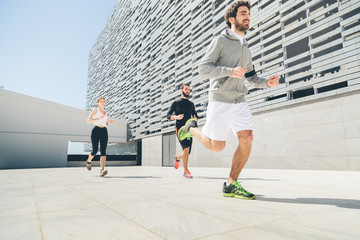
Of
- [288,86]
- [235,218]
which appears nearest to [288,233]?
[235,218]

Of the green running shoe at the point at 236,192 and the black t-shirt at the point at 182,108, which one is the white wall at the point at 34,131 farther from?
the green running shoe at the point at 236,192

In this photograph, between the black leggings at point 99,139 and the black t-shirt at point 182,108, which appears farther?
the black leggings at point 99,139

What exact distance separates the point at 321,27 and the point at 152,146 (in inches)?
619

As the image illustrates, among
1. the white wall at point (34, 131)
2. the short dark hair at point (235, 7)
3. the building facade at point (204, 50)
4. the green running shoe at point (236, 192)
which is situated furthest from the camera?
the white wall at point (34, 131)

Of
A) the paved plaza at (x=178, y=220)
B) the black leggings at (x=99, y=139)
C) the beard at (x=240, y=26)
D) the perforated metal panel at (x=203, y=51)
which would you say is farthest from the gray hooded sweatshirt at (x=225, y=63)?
the perforated metal panel at (x=203, y=51)

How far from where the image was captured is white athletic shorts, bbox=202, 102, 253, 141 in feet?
8.11

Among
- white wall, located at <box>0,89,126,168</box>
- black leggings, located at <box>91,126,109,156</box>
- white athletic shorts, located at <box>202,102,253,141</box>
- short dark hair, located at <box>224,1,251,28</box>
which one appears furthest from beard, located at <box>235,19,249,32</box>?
white wall, located at <box>0,89,126,168</box>

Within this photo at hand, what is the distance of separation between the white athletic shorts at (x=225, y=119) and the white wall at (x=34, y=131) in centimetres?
1867

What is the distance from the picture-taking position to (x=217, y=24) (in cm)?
1412

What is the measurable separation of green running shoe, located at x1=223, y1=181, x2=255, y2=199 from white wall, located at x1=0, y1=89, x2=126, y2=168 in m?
18.8

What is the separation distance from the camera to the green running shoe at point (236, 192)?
2.17 metres

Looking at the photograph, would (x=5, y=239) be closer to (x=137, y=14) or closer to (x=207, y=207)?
(x=207, y=207)

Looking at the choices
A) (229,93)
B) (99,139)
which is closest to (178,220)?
(229,93)

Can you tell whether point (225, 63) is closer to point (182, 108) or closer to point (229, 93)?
point (229, 93)
